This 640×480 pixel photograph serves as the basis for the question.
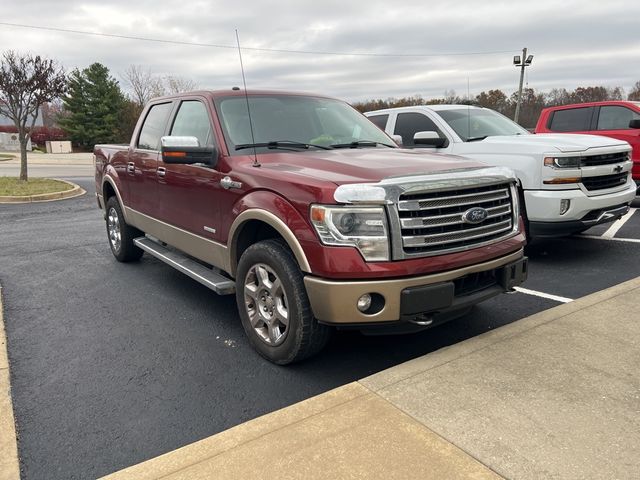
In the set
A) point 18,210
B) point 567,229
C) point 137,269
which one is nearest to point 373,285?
point 567,229

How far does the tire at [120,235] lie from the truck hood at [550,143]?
4.50m

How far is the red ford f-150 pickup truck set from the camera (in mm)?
3055

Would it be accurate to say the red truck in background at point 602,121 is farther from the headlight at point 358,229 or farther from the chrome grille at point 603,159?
the headlight at point 358,229

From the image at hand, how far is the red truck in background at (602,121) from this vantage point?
944cm

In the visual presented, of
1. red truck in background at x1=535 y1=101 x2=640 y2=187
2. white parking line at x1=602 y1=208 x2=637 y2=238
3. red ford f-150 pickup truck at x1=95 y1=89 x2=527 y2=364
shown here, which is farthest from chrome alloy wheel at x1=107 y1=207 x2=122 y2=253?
red truck in background at x1=535 y1=101 x2=640 y2=187

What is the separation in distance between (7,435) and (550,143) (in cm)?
579

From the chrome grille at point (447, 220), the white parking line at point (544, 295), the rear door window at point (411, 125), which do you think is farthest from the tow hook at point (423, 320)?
the rear door window at point (411, 125)

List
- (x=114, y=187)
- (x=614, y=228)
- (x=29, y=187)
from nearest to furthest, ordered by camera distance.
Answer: (x=114, y=187) → (x=614, y=228) → (x=29, y=187)

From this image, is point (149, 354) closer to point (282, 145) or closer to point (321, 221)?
point (321, 221)

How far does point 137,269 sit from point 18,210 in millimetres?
7279

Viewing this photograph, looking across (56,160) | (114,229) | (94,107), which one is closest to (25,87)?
(114,229)

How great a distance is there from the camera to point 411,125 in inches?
295

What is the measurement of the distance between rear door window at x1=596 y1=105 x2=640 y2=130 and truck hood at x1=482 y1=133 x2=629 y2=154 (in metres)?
4.02

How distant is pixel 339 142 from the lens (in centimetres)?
443
